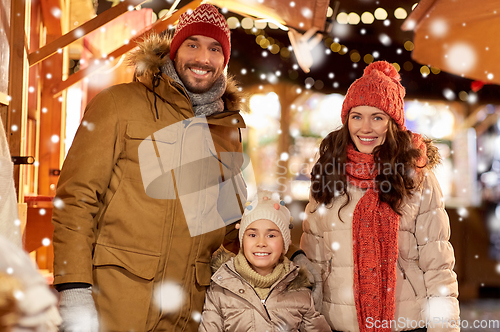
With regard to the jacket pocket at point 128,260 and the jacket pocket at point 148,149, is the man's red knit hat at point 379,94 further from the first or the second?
the jacket pocket at point 128,260

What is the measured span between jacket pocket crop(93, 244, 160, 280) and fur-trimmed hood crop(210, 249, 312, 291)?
30cm

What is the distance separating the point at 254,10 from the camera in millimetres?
3002

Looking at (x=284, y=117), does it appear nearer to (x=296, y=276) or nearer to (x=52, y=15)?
(x=52, y=15)

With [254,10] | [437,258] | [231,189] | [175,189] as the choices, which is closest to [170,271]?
[175,189]

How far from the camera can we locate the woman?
1.75 m

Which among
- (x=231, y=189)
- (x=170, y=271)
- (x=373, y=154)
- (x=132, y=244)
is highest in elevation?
(x=373, y=154)

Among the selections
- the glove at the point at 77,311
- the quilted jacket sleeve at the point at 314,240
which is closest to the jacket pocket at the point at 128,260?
the glove at the point at 77,311

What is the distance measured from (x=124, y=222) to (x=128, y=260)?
14 cm

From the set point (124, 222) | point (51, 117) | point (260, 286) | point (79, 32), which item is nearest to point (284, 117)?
point (51, 117)

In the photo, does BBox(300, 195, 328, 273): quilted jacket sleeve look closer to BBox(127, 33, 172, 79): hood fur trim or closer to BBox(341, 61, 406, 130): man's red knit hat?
BBox(341, 61, 406, 130): man's red knit hat

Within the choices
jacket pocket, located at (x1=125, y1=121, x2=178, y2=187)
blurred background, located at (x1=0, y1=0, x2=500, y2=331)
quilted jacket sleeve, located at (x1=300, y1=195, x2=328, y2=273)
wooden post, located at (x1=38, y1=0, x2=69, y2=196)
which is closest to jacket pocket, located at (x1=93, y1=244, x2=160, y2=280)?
jacket pocket, located at (x1=125, y1=121, x2=178, y2=187)

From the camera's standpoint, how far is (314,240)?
6.40 feet

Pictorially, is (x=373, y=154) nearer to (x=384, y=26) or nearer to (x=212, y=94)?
(x=212, y=94)

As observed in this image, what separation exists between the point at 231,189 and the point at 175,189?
369mm
